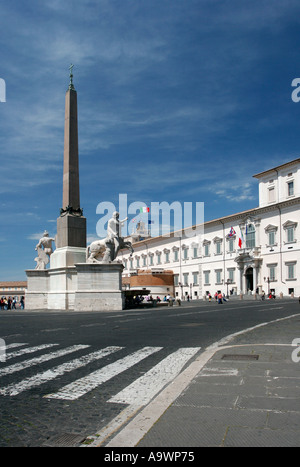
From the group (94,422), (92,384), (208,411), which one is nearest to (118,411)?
(94,422)

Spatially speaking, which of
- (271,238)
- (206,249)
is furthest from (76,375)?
(206,249)

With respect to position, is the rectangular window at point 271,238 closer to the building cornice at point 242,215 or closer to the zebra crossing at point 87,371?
the building cornice at point 242,215

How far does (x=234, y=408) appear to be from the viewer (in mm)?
4605

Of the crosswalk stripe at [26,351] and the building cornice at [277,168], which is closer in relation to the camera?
the crosswalk stripe at [26,351]

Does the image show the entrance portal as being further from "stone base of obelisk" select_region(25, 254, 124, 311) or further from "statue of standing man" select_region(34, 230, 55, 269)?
"stone base of obelisk" select_region(25, 254, 124, 311)

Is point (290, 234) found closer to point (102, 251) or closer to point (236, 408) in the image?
point (102, 251)

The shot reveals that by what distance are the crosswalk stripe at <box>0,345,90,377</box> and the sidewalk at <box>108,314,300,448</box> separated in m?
2.84

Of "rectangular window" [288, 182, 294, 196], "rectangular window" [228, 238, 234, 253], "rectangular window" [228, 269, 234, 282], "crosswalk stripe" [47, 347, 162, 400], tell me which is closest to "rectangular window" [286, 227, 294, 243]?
"rectangular window" [288, 182, 294, 196]

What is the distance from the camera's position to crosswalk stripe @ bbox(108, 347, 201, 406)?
5.33 meters

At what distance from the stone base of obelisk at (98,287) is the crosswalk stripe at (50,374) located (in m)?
16.2

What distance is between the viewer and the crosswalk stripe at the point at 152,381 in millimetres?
5329

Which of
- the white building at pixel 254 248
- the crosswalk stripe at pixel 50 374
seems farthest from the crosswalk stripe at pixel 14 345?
the white building at pixel 254 248

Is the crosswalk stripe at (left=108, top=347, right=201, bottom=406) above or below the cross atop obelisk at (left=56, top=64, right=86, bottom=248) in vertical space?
below

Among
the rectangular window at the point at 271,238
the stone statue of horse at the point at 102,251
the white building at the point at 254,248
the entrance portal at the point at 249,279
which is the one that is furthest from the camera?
the entrance portal at the point at 249,279
